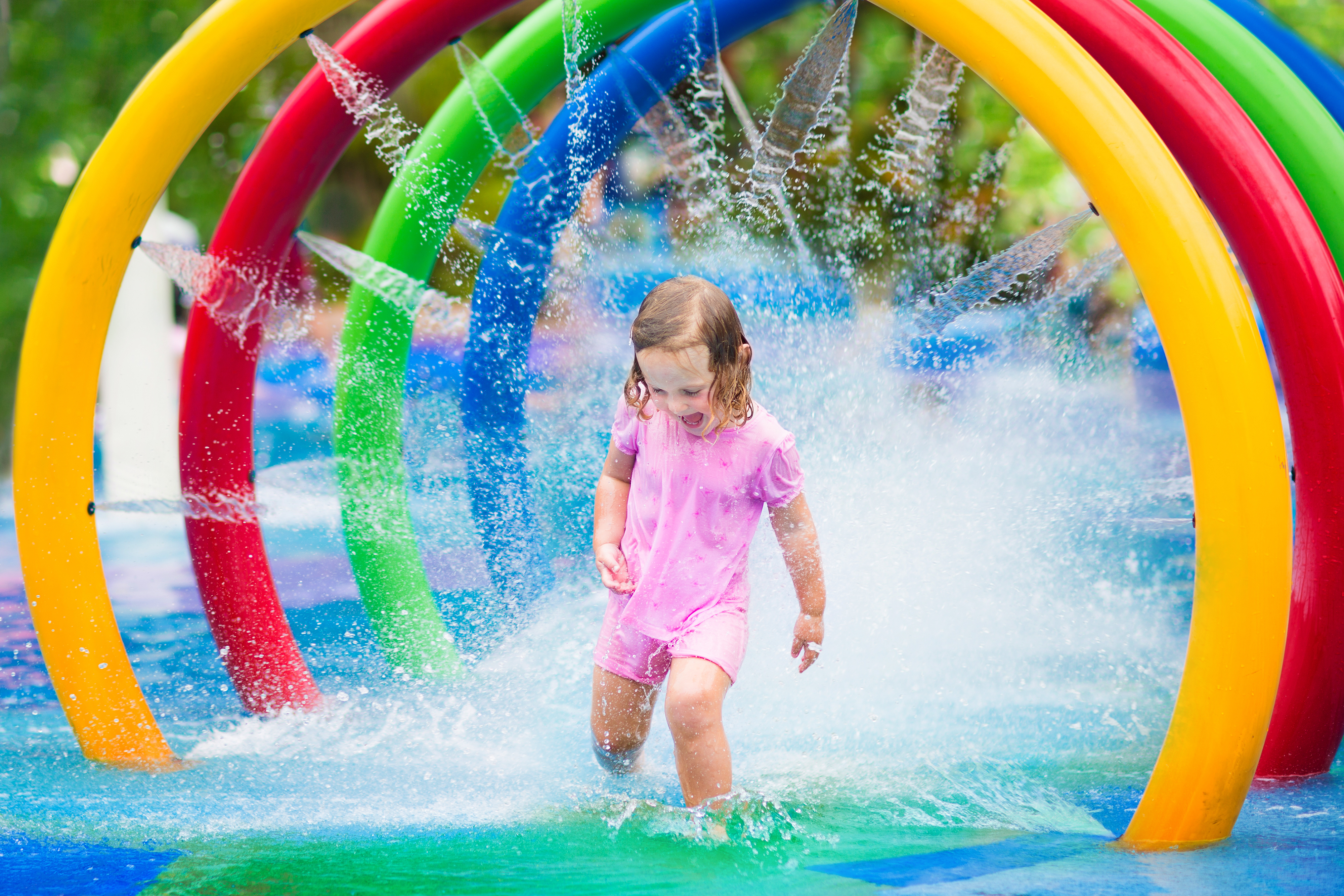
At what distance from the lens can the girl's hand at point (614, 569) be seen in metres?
2.66

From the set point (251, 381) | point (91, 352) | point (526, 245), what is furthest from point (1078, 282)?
point (91, 352)

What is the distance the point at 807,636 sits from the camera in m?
2.63

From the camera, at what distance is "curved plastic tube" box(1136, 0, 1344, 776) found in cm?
280

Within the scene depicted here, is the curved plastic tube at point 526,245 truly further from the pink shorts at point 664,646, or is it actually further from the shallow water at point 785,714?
the pink shorts at point 664,646

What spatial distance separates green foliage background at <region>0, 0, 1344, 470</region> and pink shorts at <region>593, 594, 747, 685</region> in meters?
4.01

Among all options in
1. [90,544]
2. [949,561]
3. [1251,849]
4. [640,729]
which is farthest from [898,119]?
[90,544]

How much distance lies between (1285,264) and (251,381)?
2791mm

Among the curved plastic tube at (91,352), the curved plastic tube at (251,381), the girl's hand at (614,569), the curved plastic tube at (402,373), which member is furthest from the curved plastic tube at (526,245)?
the girl's hand at (614,569)

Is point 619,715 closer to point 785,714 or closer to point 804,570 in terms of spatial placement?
point 804,570

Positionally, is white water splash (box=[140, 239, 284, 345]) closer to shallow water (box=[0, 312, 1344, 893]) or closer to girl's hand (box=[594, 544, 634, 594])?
shallow water (box=[0, 312, 1344, 893])

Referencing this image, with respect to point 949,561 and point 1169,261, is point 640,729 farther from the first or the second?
point 1169,261

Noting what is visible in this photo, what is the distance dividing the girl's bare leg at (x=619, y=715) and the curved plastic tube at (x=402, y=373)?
856mm

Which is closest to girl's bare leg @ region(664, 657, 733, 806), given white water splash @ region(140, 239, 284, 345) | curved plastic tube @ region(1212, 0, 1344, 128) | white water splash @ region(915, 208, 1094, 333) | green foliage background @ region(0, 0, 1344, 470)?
white water splash @ region(915, 208, 1094, 333)

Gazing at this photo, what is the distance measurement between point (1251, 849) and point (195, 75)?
3.06 m
